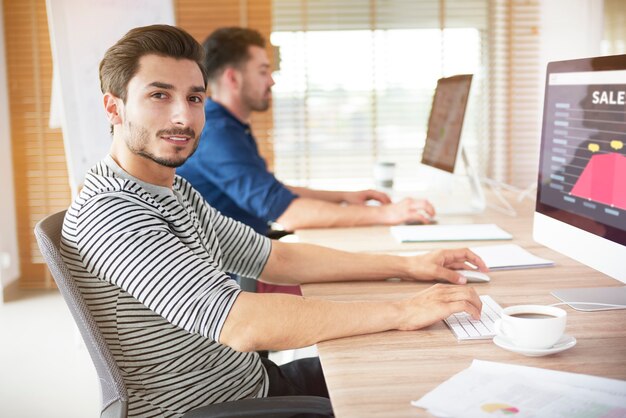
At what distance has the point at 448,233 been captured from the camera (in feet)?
7.49

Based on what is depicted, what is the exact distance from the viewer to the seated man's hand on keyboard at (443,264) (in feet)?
5.46

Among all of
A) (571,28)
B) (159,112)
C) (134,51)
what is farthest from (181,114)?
(571,28)

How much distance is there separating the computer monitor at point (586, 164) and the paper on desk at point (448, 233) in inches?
18.8

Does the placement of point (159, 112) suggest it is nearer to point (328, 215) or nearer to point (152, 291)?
point (152, 291)

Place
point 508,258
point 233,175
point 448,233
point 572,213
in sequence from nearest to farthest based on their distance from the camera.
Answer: point 572,213 → point 508,258 → point 448,233 → point 233,175

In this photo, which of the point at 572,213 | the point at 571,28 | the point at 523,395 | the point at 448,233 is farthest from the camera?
the point at 571,28

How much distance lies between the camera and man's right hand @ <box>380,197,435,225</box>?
99.0 inches

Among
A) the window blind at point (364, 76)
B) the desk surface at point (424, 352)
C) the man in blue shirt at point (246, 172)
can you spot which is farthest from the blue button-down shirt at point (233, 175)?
the window blind at point (364, 76)

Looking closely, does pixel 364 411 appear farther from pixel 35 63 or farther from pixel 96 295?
pixel 35 63

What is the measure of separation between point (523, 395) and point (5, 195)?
415 cm

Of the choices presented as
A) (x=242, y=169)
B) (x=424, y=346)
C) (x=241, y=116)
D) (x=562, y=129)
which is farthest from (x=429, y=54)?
(x=424, y=346)

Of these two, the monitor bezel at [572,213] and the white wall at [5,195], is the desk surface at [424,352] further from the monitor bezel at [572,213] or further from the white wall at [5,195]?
the white wall at [5,195]

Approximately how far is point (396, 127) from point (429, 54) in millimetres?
501

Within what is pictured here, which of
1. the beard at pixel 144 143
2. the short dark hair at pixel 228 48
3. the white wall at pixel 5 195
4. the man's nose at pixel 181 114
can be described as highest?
the short dark hair at pixel 228 48
